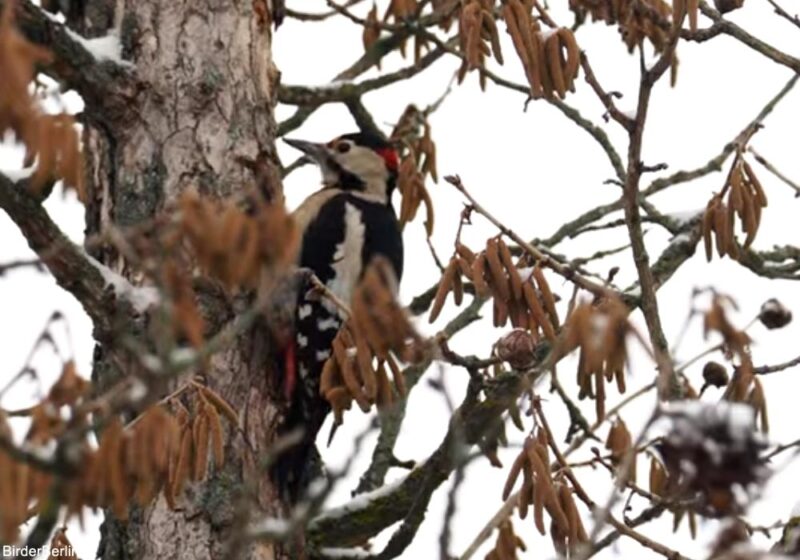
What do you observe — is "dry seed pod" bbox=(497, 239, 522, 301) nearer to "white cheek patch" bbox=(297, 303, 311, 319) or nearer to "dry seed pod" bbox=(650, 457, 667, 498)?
"dry seed pod" bbox=(650, 457, 667, 498)

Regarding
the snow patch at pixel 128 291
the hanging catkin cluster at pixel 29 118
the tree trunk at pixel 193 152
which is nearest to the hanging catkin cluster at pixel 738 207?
the tree trunk at pixel 193 152

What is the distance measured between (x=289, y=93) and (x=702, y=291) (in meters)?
3.00

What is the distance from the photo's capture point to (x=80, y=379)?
2887 millimetres

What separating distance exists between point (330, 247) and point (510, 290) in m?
1.56

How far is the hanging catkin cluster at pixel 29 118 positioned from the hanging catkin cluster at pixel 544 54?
172cm

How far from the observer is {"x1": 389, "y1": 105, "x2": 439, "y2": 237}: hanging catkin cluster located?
5.75 metres

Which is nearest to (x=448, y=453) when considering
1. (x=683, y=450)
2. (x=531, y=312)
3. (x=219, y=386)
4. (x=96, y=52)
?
(x=531, y=312)

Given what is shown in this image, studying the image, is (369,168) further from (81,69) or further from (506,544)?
(506,544)

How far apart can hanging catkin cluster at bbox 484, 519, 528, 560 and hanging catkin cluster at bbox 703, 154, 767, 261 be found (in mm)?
824

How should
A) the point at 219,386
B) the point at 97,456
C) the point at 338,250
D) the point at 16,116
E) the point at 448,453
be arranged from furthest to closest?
1. the point at 338,250
2. the point at 219,386
3. the point at 448,453
4. the point at 97,456
5. the point at 16,116

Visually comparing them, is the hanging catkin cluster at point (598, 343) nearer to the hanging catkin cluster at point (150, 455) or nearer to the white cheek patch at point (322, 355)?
the hanging catkin cluster at point (150, 455)

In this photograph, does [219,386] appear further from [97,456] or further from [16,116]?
[16,116]

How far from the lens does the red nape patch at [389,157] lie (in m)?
6.47

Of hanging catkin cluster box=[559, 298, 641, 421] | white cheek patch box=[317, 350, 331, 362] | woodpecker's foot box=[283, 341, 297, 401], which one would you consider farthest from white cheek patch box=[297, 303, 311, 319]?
hanging catkin cluster box=[559, 298, 641, 421]
